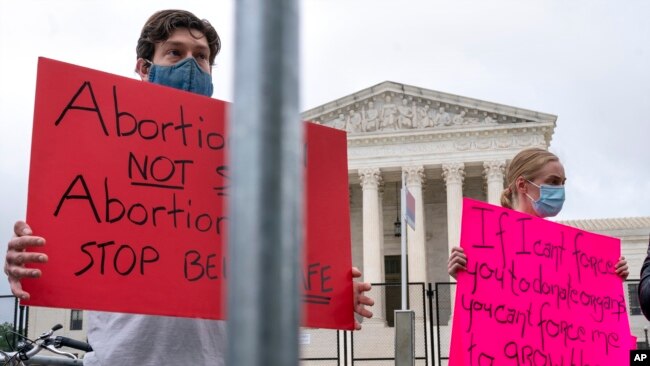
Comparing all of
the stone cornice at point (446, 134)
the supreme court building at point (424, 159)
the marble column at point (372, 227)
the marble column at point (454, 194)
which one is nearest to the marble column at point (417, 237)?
the supreme court building at point (424, 159)

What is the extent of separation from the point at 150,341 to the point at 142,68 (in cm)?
104

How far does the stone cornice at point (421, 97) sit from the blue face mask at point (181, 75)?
3900 cm

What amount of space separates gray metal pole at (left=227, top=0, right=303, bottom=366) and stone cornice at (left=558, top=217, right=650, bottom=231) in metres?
45.7

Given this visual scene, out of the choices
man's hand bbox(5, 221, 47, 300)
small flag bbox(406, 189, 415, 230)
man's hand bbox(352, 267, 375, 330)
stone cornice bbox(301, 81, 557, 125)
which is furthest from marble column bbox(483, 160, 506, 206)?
man's hand bbox(5, 221, 47, 300)

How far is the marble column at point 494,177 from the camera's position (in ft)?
130

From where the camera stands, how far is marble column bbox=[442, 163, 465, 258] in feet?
132

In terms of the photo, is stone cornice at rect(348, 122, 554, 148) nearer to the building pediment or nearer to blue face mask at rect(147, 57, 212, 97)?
the building pediment

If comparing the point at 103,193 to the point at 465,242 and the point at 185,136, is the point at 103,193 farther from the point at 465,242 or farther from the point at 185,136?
the point at 465,242

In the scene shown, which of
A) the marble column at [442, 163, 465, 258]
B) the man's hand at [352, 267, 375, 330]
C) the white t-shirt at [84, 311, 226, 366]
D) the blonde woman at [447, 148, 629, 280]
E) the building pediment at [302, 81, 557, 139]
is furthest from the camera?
the building pediment at [302, 81, 557, 139]

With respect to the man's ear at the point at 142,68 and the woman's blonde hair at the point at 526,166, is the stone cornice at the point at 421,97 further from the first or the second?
the man's ear at the point at 142,68

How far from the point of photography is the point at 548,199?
3.84 metres

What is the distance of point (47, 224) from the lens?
196cm

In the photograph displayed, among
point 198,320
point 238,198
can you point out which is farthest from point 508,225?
point 238,198

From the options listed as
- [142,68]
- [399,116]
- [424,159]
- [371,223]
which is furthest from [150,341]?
[399,116]
